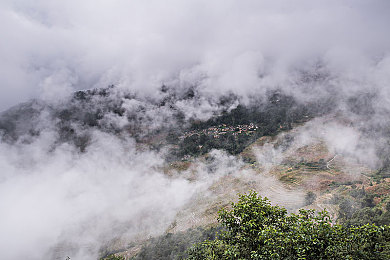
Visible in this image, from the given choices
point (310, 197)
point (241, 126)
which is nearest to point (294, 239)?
point (310, 197)

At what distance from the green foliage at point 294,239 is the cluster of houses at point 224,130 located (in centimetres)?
5159

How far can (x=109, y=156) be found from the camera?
44344 mm

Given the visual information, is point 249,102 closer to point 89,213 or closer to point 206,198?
point 206,198

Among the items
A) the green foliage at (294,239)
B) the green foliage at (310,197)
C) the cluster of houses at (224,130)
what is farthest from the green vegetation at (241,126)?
the green foliage at (294,239)

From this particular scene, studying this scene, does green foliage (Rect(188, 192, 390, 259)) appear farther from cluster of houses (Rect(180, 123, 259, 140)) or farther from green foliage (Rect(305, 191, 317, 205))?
cluster of houses (Rect(180, 123, 259, 140))

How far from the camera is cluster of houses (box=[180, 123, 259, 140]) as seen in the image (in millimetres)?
61541

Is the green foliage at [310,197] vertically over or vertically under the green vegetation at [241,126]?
under

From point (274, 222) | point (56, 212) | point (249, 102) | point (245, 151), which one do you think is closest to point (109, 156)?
point (56, 212)

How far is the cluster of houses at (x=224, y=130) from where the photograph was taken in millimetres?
61541

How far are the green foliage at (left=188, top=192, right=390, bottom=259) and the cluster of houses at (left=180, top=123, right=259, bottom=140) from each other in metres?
51.6

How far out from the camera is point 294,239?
680 centimetres

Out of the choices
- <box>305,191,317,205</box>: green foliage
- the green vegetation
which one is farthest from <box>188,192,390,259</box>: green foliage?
the green vegetation

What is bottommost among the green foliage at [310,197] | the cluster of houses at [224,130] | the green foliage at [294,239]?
the green foliage at [294,239]

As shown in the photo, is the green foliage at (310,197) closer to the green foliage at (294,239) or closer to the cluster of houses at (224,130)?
the green foliage at (294,239)
